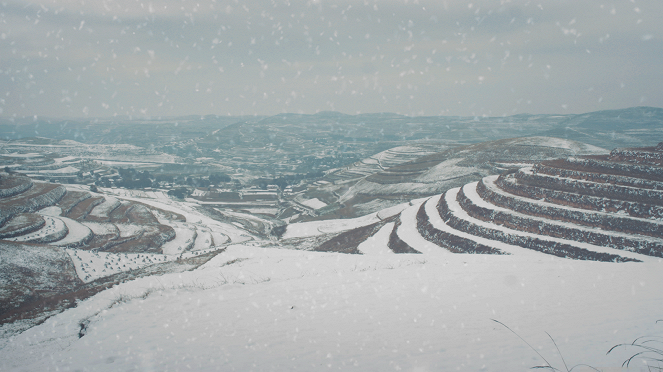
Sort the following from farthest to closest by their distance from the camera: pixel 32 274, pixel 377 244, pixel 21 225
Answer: pixel 21 225 < pixel 377 244 < pixel 32 274

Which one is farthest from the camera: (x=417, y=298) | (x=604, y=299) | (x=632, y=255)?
(x=632, y=255)

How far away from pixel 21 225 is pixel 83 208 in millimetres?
22091

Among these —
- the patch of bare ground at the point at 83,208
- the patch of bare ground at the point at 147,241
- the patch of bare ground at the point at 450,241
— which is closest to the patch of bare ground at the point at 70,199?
the patch of bare ground at the point at 83,208

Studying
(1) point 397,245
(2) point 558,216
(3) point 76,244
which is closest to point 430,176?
(1) point 397,245

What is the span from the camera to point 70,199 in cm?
6681

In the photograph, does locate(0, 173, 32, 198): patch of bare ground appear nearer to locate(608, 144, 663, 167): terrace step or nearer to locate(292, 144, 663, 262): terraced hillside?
locate(292, 144, 663, 262): terraced hillside

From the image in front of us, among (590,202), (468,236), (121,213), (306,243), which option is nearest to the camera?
(590,202)

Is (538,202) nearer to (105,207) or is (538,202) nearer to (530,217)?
(530,217)

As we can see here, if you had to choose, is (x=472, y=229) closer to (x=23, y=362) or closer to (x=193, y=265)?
(x=193, y=265)

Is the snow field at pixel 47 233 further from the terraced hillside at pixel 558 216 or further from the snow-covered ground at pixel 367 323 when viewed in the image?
the snow-covered ground at pixel 367 323

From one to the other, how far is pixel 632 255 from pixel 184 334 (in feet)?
79.7

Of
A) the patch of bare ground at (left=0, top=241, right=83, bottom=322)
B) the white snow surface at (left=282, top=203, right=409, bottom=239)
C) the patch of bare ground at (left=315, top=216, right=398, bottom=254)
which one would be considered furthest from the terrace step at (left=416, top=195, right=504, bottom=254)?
the patch of bare ground at (left=0, top=241, right=83, bottom=322)

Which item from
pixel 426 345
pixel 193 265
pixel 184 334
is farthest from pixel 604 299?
pixel 193 265

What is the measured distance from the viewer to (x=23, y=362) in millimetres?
7926
